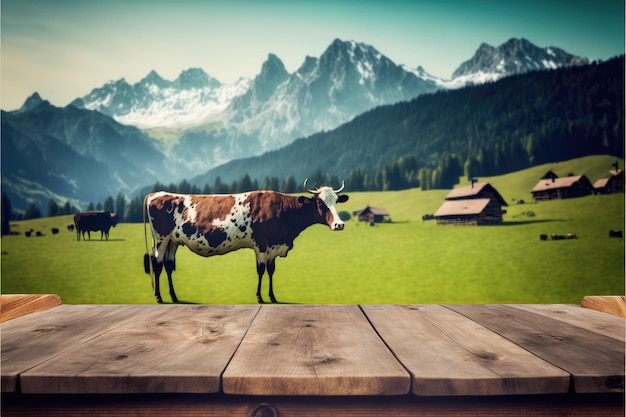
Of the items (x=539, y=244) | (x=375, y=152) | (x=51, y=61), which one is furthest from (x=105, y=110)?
(x=539, y=244)

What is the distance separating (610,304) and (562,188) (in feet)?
16.4

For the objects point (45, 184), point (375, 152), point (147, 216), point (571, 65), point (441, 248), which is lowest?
point (441, 248)

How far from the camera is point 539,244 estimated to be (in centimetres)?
562

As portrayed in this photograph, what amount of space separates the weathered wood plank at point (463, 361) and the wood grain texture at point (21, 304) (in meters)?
1.28

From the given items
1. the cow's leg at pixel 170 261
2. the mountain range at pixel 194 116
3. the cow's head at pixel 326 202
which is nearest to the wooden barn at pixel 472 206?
the mountain range at pixel 194 116

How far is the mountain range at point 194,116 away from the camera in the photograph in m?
6.09

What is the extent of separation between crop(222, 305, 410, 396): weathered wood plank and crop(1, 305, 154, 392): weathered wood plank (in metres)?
0.45

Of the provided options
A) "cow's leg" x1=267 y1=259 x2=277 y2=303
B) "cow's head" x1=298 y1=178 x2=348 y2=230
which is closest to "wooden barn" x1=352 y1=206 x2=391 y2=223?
"cow's head" x1=298 y1=178 x2=348 y2=230

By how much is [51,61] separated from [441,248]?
568 centimetres

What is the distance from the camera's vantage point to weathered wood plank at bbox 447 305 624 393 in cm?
93

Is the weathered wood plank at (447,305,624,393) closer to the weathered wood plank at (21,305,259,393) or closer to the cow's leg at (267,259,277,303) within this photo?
the weathered wood plank at (21,305,259,393)

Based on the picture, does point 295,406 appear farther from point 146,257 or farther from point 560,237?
point 560,237

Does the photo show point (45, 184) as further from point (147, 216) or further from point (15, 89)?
Result: point (147, 216)

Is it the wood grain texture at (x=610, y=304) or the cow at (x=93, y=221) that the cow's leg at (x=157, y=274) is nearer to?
the cow at (x=93, y=221)
